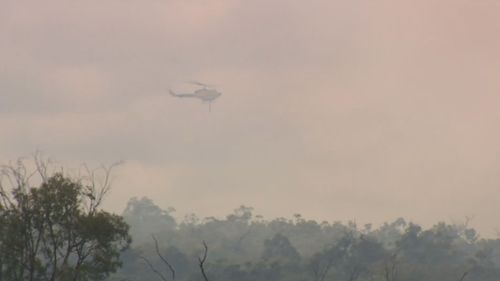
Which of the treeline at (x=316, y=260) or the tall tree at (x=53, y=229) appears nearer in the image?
the tall tree at (x=53, y=229)

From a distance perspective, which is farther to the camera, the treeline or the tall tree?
the treeline

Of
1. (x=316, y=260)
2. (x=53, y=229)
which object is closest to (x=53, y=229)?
(x=53, y=229)

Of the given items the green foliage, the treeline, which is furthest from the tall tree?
the treeline

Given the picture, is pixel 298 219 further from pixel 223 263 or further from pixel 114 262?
pixel 114 262

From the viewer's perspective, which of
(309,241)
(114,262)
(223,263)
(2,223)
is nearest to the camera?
(2,223)

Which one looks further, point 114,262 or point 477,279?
point 477,279

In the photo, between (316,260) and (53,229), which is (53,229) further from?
(316,260)

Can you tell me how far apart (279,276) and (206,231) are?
72078 millimetres

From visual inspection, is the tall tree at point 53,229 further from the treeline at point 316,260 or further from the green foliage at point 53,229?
the treeline at point 316,260

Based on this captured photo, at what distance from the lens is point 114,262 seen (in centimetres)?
3778

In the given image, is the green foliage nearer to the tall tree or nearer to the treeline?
the tall tree

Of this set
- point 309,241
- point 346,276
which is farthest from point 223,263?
point 309,241

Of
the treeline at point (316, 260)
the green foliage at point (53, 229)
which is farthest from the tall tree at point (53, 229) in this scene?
the treeline at point (316, 260)

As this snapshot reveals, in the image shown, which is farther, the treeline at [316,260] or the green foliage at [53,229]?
the treeline at [316,260]
